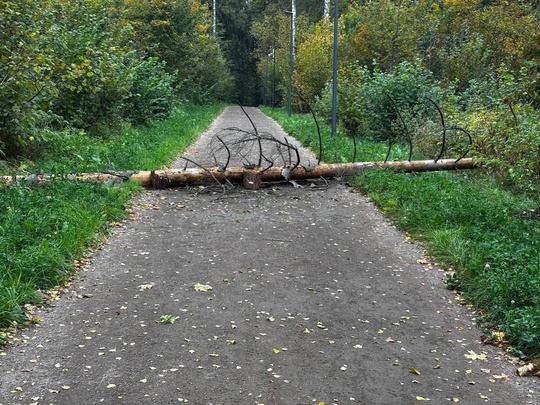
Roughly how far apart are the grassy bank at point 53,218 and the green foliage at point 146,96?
7970 mm

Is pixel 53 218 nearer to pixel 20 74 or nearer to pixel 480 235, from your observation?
pixel 20 74

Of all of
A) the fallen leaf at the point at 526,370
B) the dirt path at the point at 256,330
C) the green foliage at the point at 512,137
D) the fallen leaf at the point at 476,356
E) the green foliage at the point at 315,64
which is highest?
the green foliage at the point at 315,64

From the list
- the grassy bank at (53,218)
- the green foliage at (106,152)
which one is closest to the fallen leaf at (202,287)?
the grassy bank at (53,218)

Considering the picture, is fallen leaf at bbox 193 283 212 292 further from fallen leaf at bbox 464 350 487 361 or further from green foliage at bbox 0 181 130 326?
fallen leaf at bbox 464 350 487 361

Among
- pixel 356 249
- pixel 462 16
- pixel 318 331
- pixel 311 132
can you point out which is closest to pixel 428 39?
pixel 462 16

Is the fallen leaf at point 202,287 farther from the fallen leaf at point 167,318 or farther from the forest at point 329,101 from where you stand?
the forest at point 329,101

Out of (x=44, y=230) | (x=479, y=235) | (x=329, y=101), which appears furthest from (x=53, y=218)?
(x=329, y=101)

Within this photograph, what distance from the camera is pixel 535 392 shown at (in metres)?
4.52

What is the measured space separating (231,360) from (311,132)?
683 inches

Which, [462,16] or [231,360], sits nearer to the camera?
[231,360]

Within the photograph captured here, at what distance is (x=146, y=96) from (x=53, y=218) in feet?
52.7

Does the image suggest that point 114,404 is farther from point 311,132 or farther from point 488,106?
point 311,132

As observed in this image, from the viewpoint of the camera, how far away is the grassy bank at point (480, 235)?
5.58 m

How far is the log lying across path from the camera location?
37.3ft
